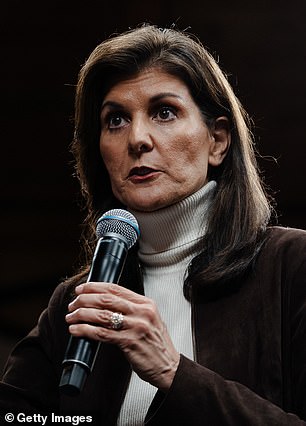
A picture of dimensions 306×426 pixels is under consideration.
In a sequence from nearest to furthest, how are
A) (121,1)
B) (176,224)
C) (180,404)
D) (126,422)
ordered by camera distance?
1. (180,404)
2. (126,422)
3. (176,224)
4. (121,1)

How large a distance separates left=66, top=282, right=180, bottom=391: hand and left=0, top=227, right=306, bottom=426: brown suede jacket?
3 centimetres

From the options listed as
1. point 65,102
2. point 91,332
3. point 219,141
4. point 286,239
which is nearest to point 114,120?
point 219,141

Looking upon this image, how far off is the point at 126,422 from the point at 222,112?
657 millimetres

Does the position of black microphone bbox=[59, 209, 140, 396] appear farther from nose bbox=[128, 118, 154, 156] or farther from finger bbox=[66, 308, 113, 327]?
nose bbox=[128, 118, 154, 156]

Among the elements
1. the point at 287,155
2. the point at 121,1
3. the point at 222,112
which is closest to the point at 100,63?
the point at 222,112

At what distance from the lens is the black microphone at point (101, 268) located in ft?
3.62

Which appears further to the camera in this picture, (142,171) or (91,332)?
(142,171)

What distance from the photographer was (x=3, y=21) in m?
2.61

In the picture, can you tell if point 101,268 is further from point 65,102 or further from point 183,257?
point 65,102

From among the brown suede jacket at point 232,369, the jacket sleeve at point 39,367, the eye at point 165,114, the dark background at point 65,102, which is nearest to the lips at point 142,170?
the eye at point 165,114

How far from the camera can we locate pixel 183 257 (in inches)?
65.9

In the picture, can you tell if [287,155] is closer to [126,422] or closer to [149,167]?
[149,167]

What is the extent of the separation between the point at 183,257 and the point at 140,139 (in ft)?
0.84
